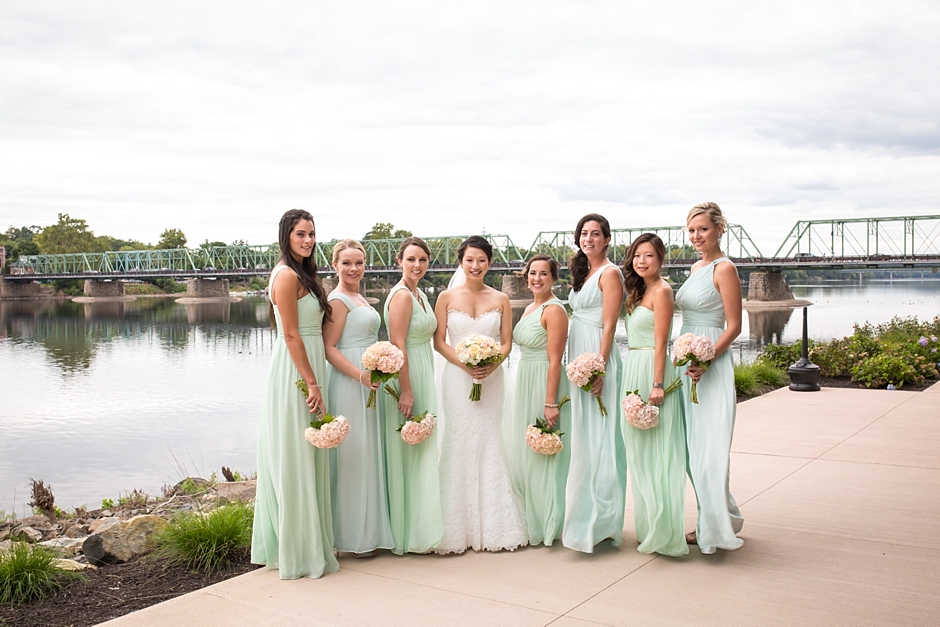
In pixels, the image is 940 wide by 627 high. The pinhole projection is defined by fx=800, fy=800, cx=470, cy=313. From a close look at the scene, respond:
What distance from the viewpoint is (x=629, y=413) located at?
519 centimetres

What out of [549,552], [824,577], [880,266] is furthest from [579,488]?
[880,266]

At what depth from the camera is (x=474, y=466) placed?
548 centimetres

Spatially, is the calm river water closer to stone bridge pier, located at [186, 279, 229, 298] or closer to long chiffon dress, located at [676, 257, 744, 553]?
long chiffon dress, located at [676, 257, 744, 553]

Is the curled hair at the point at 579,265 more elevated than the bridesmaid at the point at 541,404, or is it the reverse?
the curled hair at the point at 579,265

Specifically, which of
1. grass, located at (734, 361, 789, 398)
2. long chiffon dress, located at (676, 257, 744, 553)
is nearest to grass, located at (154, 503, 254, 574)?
long chiffon dress, located at (676, 257, 744, 553)

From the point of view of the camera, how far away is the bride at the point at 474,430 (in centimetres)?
538

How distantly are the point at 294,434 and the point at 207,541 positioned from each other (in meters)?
1.18

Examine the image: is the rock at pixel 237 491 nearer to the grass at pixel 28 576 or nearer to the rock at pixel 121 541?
the rock at pixel 121 541

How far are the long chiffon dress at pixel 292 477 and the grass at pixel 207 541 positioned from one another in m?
0.39

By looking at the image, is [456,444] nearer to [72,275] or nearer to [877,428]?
[877,428]

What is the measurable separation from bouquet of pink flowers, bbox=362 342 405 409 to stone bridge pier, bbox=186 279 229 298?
103443 mm

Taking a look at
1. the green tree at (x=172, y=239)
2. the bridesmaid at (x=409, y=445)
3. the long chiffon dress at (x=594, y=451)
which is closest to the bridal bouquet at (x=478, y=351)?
the bridesmaid at (x=409, y=445)

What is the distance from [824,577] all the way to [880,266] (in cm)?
7502

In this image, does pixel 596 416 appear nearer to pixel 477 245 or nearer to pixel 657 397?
pixel 657 397
